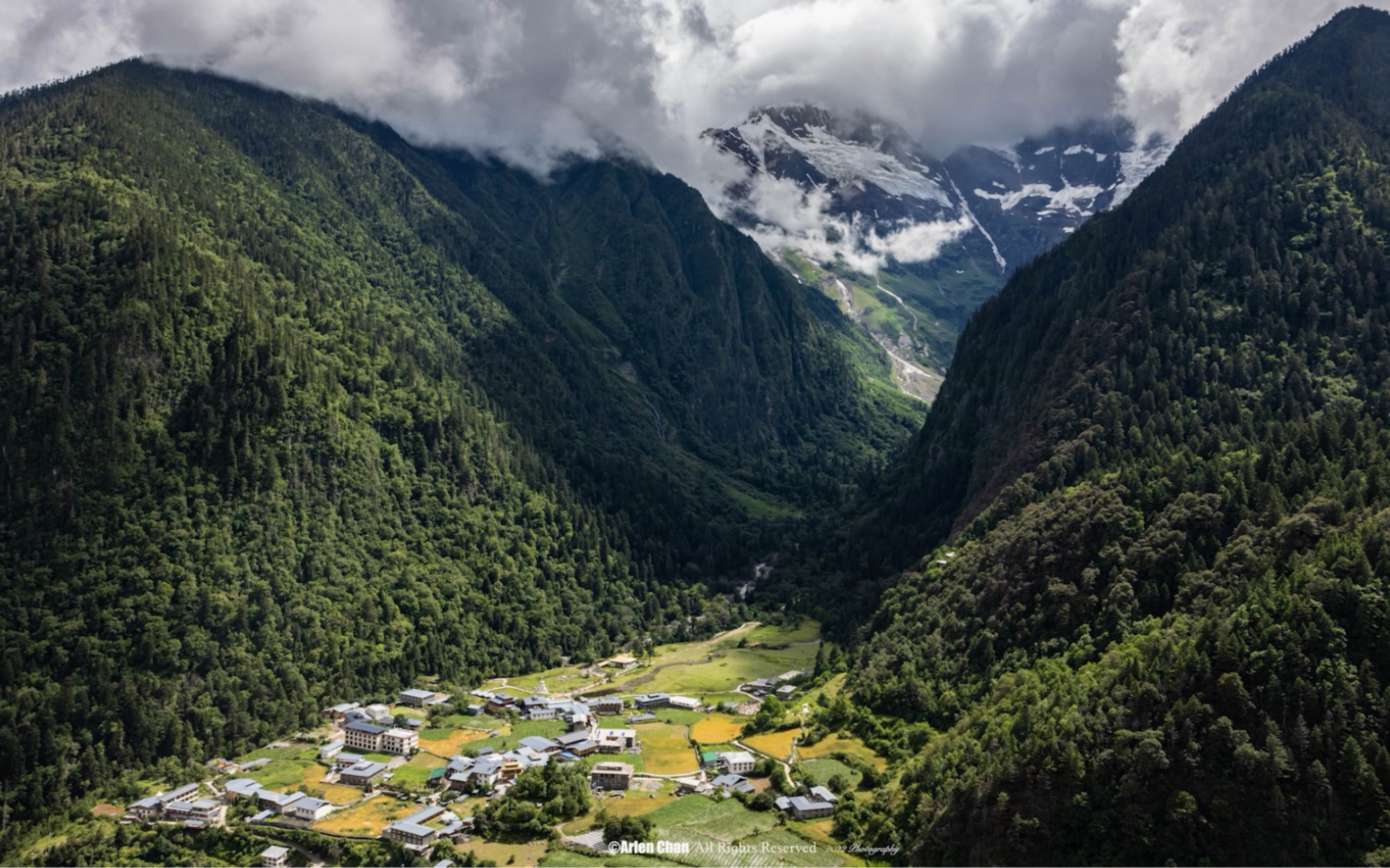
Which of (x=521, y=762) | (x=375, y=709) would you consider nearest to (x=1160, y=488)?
(x=521, y=762)

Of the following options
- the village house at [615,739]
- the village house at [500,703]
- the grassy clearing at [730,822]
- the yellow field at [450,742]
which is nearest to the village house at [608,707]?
the village house at [500,703]

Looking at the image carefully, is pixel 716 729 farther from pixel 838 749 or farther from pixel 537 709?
pixel 537 709

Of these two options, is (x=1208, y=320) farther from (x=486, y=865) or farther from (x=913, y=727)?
(x=486, y=865)

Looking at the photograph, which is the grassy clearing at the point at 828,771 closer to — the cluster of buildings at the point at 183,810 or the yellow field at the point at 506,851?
the yellow field at the point at 506,851

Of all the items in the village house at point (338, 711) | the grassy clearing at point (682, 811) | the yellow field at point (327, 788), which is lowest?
the yellow field at point (327, 788)

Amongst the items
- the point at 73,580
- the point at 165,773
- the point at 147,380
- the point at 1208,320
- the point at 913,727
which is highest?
the point at 1208,320

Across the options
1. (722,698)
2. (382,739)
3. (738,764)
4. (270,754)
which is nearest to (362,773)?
Answer: (382,739)
